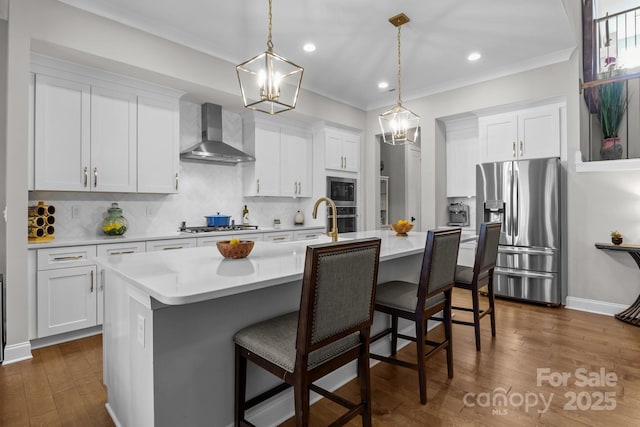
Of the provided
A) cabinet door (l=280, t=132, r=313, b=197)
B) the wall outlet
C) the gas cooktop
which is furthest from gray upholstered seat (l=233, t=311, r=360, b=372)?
cabinet door (l=280, t=132, r=313, b=197)

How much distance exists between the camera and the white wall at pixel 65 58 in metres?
2.63

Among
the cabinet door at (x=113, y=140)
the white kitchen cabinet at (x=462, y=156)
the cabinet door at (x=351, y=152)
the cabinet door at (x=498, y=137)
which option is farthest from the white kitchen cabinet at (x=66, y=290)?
the white kitchen cabinet at (x=462, y=156)

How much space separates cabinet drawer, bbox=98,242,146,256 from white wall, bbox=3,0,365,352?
1.88ft

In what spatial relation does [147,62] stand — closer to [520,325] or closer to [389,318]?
[389,318]

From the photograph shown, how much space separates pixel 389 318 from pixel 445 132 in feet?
12.7

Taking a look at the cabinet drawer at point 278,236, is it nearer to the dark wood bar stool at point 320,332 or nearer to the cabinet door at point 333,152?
the cabinet door at point 333,152

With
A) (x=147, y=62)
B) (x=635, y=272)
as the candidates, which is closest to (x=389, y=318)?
(x=635, y=272)

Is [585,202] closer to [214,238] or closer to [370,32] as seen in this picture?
[370,32]

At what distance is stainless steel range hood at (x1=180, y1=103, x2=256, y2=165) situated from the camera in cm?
420

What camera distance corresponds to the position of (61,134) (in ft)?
10.2

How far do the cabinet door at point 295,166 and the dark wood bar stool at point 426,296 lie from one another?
120 inches

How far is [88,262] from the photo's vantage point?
3.11m

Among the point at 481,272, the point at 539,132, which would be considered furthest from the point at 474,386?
the point at 539,132

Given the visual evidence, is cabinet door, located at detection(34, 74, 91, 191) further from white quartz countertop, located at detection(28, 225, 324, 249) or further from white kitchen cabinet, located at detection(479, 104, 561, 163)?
white kitchen cabinet, located at detection(479, 104, 561, 163)
